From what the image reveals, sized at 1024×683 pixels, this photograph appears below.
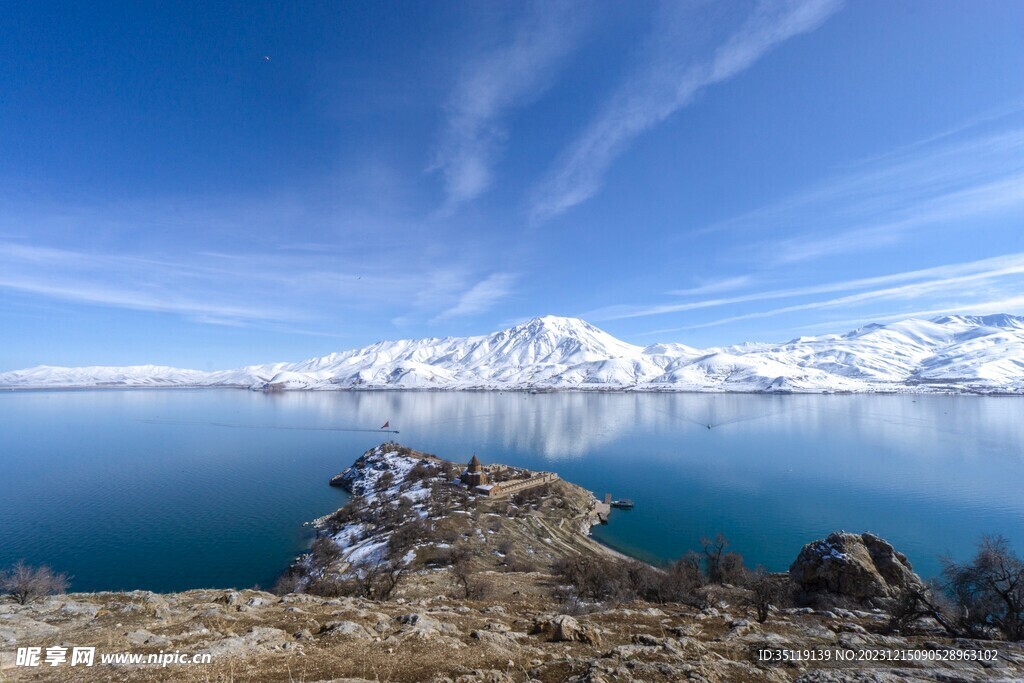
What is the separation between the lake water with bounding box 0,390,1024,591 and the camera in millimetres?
49531

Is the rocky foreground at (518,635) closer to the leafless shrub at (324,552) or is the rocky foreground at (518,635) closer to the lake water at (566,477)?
the leafless shrub at (324,552)

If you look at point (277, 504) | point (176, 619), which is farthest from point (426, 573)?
point (277, 504)

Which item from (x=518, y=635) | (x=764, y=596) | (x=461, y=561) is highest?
(x=518, y=635)

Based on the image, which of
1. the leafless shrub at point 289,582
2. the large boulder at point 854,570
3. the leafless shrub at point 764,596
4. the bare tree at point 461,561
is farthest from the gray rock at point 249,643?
the large boulder at point 854,570

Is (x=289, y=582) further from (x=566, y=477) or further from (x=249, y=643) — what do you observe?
(x=566, y=477)

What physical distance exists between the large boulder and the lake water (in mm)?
21572

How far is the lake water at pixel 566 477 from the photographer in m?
49.5

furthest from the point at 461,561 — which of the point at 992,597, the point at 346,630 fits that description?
the point at 992,597

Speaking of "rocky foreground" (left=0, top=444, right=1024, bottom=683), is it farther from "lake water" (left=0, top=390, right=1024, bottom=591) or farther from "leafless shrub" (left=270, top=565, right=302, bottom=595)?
"lake water" (left=0, top=390, right=1024, bottom=591)

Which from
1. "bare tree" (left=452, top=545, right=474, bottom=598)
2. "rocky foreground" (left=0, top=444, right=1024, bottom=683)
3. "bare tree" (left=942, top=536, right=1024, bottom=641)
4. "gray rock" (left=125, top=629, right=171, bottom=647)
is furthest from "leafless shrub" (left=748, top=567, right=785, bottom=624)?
"gray rock" (left=125, top=629, right=171, bottom=647)

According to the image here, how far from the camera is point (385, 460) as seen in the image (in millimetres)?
85375

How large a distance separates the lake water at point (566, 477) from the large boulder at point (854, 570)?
21.6 meters

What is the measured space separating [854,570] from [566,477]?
203 feet

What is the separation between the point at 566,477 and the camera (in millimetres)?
85250
